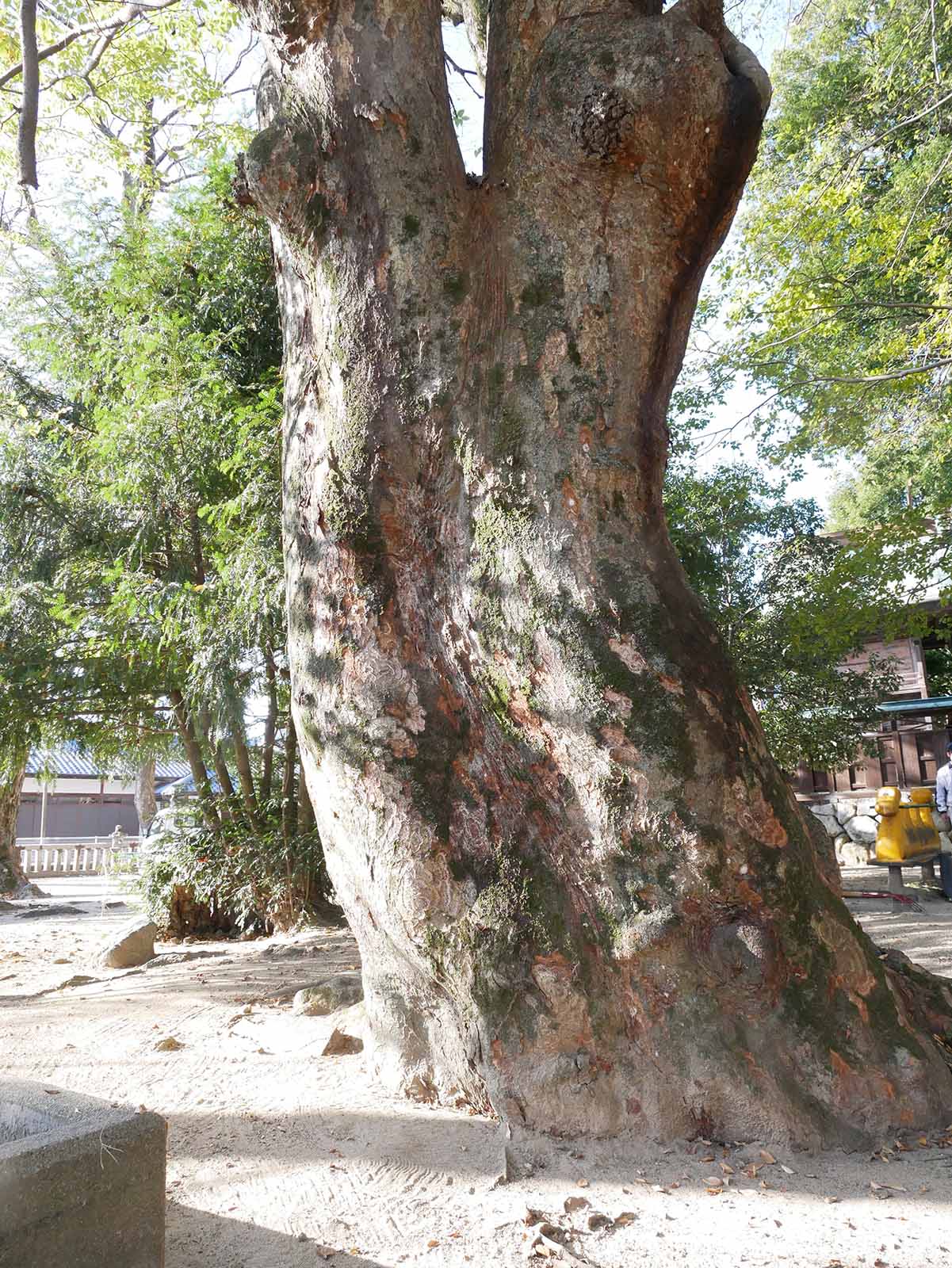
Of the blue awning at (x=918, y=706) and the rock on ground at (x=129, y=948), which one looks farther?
the blue awning at (x=918, y=706)

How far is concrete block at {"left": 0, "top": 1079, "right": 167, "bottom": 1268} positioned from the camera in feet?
5.62

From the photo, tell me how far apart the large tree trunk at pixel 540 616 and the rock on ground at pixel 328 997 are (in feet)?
3.51

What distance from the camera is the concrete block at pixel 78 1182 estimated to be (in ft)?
5.62

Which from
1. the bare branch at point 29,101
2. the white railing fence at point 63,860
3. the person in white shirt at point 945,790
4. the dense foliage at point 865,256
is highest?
the dense foliage at point 865,256

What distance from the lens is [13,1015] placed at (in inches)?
191

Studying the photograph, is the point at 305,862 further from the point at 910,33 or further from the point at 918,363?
the point at 910,33

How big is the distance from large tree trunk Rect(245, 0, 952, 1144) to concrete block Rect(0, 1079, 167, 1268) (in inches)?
48.7

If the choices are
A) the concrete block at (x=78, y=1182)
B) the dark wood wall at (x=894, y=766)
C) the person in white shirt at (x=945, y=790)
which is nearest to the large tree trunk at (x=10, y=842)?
the person in white shirt at (x=945, y=790)

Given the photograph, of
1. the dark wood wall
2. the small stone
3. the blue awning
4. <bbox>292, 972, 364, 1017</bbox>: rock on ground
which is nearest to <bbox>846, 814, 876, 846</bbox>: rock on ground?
the dark wood wall

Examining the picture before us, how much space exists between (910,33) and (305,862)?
9864 millimetres

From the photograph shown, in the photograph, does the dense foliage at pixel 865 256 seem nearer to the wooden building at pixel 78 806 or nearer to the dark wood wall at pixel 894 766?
the dark wood wall at pixel 894 766

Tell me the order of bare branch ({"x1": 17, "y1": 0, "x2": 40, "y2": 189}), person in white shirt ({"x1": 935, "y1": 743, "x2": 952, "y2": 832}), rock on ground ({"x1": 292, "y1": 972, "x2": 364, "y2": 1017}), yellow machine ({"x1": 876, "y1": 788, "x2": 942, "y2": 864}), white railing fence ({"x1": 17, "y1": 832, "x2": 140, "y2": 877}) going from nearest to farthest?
bare branch ({"x1": 17, "y1": 0, "x2": 40, "y2": 189}) → rock on ground ({"x1": 292, "y1": 972, "x2": 364, "y2": 1017}) → yellow machine ({"x1": 876, "y1": 788, "x2": 942, "y2": 864}) → person in white shirt ({"x1": 935, "y1": 743, "x2": 952, "y2": 832}) → white railing fence ({"x1": 17, "y1": 832, "x2": 140, "y2": 877})

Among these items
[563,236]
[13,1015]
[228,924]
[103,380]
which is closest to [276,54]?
[563,236]

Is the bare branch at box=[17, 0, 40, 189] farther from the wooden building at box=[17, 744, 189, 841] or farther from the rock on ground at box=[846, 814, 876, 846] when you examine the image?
the wooden building at box=[17, 744, 189, 841]
